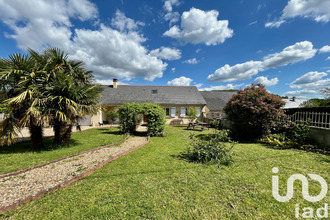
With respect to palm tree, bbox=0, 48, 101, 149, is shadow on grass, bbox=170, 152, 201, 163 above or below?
below

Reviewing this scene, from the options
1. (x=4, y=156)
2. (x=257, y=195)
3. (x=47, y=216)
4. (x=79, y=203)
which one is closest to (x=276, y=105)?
(x=257, y=195)

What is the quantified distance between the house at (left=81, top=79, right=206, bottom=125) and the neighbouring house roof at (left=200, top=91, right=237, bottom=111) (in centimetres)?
358

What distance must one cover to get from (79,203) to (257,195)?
396 cm

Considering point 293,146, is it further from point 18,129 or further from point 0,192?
point 18,129

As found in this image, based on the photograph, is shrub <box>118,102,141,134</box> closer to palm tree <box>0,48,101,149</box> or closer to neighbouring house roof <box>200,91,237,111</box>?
palm tree <box>0,48,101,149</box>

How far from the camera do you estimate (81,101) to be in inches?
258

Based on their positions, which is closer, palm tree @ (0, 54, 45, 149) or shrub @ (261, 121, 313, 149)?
palm tree @ (0, 54, 45, 149)

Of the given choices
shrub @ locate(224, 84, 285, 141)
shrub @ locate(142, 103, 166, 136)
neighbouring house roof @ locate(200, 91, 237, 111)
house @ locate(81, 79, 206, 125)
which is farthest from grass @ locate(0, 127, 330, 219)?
neighbouring house roof @ locate(200, 91, 237, 111)

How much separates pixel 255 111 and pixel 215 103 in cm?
1670

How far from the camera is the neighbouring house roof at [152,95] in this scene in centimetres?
1873

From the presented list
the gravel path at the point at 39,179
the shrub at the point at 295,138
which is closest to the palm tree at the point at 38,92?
the gravel path at the point at 39,179

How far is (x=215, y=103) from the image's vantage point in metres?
23.5

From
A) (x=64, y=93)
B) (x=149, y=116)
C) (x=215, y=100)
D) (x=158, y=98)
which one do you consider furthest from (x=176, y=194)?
(x=215, y=100)

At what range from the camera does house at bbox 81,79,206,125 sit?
1800 centimetres
